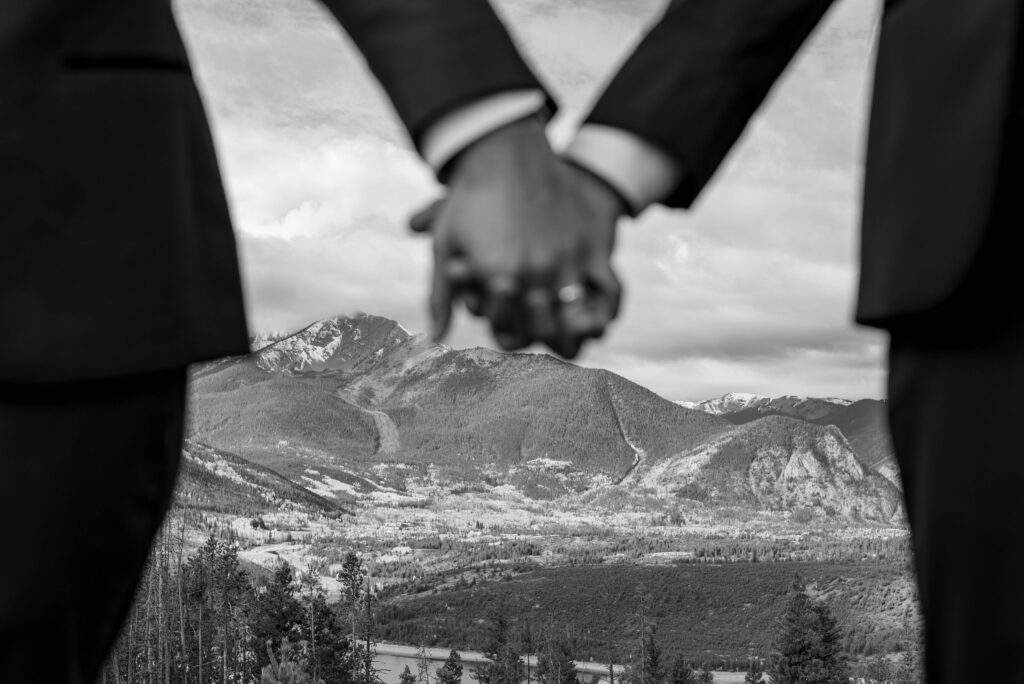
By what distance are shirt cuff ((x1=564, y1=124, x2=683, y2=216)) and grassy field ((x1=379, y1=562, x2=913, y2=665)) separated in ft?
267

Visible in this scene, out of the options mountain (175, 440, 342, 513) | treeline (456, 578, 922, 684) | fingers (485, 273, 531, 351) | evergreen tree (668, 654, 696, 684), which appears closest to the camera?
fingers (485, 273, 531, 351)

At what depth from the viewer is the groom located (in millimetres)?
1184

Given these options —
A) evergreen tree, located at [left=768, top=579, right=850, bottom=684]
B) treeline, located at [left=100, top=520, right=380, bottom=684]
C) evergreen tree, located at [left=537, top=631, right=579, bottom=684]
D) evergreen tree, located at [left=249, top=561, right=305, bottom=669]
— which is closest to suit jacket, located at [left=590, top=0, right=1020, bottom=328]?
treeline, located at [left=100, top=520, right=380, bottom=684]

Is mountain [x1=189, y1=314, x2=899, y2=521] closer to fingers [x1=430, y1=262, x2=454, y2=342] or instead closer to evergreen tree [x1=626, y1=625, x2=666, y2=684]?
evergreen tree [x1=626, y1=625, x2=666, y2=684]

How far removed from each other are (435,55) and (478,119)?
13 cm

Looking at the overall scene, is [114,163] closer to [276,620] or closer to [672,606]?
[276,620]

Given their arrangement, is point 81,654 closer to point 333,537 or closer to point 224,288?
point 224,288

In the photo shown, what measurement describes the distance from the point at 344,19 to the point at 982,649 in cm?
129

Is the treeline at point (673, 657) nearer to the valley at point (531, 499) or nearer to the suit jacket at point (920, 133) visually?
the valley at point (531, 499)

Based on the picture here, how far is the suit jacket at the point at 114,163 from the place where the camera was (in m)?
1.35

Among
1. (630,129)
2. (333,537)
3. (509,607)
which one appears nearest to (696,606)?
(509,607)

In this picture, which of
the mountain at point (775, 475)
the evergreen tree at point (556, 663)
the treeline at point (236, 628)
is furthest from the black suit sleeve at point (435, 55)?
the mountain at point (775, 475)

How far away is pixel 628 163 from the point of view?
59.6 inches

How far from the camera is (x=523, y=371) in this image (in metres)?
138
